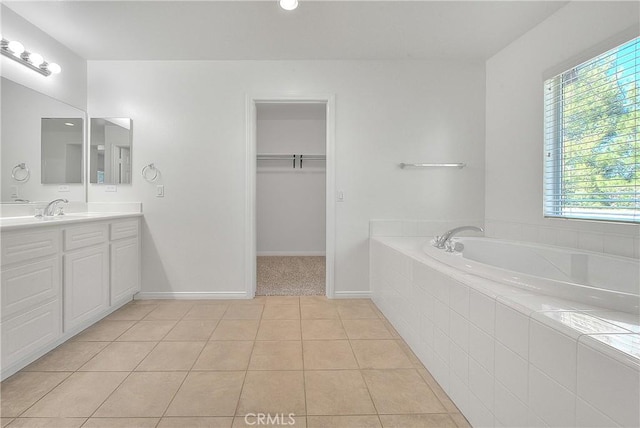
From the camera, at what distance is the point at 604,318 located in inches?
32.1

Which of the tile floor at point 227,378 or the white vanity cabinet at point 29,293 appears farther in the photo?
the white vanity cabinet at point 29,293

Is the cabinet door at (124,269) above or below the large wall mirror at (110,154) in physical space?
below

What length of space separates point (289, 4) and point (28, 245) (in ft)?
6.83

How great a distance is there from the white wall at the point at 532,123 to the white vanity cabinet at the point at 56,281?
326 cm

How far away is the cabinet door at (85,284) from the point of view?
180cm

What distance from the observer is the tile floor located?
1.23 metres

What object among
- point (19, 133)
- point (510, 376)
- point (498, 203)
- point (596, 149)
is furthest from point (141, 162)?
point (596, 149)

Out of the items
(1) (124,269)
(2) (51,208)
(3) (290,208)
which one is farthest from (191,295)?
(3) (290,208)

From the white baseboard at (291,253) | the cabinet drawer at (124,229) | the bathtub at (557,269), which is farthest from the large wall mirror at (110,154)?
the bathtub at (557,269)

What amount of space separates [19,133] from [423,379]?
10.2ft

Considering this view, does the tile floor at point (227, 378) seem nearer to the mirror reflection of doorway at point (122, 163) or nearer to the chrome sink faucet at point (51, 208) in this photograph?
the chrome sink faucet at point (51, 208)

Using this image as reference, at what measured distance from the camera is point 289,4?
1831mm

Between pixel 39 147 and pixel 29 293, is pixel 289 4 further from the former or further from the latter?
pixel 29 293

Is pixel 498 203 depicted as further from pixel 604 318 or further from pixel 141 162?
pixel 141 162
